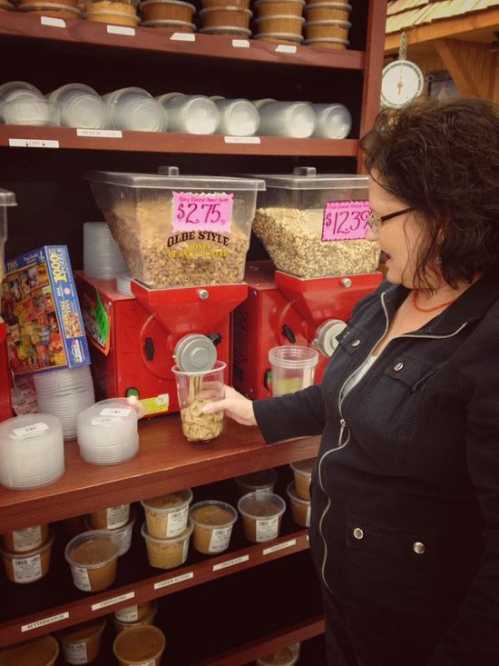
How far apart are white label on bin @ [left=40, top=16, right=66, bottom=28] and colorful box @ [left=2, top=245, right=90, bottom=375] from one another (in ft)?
1.74

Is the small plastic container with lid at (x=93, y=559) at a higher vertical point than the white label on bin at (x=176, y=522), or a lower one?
lower

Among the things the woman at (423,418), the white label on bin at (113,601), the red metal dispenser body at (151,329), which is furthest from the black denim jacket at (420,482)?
the white label on bin at (113,601)

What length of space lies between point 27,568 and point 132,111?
1258 millimetres

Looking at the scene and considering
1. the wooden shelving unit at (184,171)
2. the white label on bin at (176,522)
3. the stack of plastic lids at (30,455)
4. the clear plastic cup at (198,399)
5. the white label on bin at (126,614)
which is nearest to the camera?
the stack of plastic lids at (30,455)

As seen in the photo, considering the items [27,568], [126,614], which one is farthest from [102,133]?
[126,614]

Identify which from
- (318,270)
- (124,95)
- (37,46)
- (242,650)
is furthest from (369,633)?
(37,46)

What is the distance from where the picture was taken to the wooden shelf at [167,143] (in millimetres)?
1402

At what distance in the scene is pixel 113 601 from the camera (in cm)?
156

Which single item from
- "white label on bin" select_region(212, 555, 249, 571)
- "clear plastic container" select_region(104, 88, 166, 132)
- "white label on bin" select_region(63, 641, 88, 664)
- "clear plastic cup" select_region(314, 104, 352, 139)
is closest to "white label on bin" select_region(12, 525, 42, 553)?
"white label on bin" select_region(63, 641, 88, 664)

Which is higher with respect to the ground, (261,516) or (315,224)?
(315,224)

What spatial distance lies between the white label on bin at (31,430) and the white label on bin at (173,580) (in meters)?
0.57

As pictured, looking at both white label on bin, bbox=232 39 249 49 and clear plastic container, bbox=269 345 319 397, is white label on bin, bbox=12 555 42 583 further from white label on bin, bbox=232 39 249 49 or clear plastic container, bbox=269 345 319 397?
white label on bin, bbox=232 39 249 49

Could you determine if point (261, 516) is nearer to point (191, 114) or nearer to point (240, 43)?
point (191, 114)

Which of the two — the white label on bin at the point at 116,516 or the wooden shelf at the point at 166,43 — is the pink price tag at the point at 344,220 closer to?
the wooden shelf at the point at 166,43
